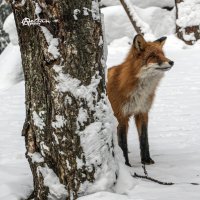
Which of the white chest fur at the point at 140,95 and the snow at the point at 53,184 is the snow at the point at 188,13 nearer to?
the white chest fur at the point at 140,95

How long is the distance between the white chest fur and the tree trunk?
57.4 inches

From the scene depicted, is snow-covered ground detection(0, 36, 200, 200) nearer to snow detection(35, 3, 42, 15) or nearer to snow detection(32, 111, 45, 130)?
snow detection(32, 111, 45, 130)

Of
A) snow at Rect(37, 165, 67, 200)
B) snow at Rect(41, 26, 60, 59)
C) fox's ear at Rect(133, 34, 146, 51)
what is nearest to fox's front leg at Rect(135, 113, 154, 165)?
fox's ear at Rect(133, 34, 146, 51)

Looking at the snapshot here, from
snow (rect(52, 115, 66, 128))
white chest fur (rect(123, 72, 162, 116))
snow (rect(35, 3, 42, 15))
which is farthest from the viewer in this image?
white chest fur (rect(123, 72, 162, 116))

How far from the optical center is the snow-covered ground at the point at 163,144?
11.5 feet

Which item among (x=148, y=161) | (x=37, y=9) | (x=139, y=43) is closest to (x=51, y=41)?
(x=37, y=9)

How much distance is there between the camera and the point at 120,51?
15.0m

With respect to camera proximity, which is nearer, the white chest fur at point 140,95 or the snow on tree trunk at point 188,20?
the white chest fur at point 140,95

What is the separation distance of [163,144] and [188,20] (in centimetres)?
979

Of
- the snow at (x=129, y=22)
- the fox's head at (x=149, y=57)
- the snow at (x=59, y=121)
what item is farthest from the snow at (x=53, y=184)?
the snow at (x=129, y=22)

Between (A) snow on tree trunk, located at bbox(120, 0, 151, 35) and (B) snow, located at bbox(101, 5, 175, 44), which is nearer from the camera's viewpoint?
(A) snow on tree trunk, located at bbox(120, 0, 151, 35)

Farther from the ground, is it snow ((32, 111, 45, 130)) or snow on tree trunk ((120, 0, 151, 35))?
snow ((32, 111, 45, 130))

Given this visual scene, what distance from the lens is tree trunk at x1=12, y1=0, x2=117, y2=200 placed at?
323cm

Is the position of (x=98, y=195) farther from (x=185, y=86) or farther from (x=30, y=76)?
(x=185, y=86)
